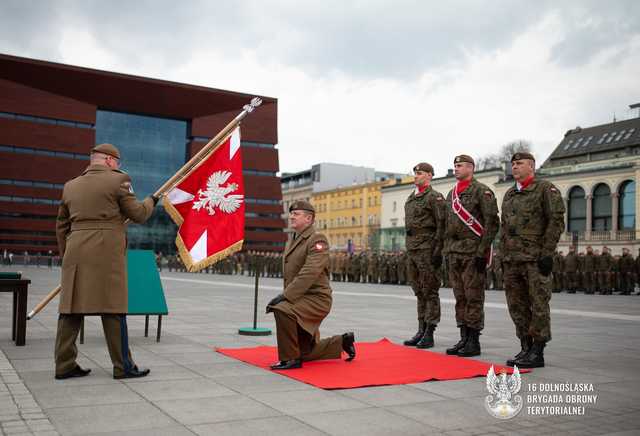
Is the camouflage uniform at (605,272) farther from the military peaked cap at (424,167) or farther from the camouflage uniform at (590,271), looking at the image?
the military peaked cap at (424,167)

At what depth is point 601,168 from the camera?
54812mm

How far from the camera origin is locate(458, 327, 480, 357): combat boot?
Result: 7594 mm

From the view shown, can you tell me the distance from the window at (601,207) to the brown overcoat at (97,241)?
55038 millimetres

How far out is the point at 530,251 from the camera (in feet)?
23.2

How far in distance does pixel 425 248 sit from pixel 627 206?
165 feet

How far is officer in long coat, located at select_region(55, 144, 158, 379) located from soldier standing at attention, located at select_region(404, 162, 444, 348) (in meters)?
3.82

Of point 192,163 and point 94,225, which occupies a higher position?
point 192,163

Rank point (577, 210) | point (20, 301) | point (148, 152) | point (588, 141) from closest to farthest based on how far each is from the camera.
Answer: point (20, 301) → point (577, 210) → point (588, 141) → point (148, 152)

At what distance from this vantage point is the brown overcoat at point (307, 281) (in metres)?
6.54

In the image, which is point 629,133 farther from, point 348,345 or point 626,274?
point 348,345

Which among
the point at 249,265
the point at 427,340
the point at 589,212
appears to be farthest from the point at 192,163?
the point at 589,212

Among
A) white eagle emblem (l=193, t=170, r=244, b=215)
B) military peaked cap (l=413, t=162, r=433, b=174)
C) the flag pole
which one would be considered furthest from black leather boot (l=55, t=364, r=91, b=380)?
military peaked cap (l=413, t=162, r=433, b=174)

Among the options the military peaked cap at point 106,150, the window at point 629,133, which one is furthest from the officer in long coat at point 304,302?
the window at point 629,133

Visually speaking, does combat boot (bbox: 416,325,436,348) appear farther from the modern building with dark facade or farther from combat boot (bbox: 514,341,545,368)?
the modern building with dark facade
